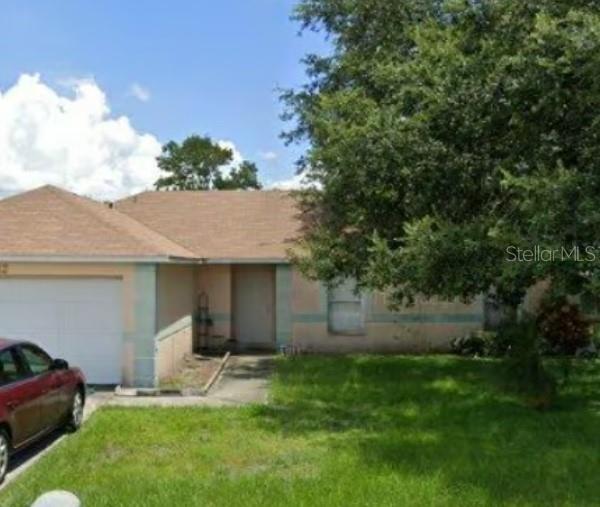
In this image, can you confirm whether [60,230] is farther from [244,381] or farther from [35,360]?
[35,360]

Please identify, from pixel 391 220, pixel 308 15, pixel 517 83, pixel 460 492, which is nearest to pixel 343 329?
pixel 391 220

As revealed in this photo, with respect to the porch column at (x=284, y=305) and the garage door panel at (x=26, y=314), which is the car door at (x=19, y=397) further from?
the porch column at (x=284, y=305)

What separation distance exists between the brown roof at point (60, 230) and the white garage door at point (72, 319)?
2.48ft

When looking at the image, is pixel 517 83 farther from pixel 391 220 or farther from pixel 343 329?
pixel 343 329

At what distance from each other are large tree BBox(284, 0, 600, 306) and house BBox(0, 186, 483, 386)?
4.63 m

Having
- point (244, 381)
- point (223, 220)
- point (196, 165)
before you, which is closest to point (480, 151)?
point (244, 381)

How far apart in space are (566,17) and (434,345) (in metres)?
12.2

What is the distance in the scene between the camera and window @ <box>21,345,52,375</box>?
9727 millimetres

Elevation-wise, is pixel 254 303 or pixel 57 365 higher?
pixel 254 303

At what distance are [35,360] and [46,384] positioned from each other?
0.43 m

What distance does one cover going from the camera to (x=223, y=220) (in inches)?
925

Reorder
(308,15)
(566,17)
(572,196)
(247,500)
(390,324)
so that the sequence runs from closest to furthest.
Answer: (247,500)
(572,196)
(566,17)
(308,15)
(390,324)

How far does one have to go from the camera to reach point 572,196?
974 cm

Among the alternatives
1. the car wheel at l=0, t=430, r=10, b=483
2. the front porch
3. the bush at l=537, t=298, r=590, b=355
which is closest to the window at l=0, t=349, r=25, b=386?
the car wheel at l=0, t=430, r=10, b=483
